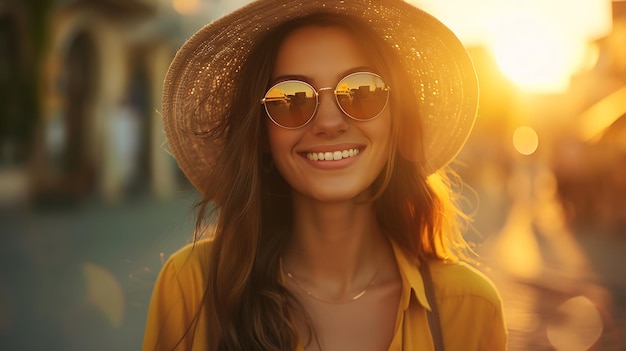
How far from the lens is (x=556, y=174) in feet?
63.6

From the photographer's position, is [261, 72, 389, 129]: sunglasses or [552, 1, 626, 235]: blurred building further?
[552, 1, 626, 235]: blurred building

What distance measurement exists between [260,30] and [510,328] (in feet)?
16.8

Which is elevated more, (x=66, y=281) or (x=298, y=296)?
(x=298, y=296)

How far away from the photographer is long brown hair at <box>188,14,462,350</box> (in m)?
2.54

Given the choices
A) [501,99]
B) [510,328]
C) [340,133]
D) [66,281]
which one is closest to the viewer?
[340,133]

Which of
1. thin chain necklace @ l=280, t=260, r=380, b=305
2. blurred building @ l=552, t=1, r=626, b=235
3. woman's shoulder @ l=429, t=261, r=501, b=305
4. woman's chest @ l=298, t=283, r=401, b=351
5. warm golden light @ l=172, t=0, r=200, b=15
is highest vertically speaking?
warm golden light @ l=172, t=0, r=200, b=15

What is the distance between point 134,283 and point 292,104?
6903 mm

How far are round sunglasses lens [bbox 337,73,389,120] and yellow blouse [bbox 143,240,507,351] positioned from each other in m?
0.56

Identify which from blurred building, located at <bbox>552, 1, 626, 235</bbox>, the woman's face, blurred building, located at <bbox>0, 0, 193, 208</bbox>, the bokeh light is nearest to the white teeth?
the woman's face

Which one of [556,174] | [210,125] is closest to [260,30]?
[210,125]

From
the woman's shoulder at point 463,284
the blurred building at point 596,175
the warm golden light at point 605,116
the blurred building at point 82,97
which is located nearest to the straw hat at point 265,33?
the woman's shoulder at point 463,284

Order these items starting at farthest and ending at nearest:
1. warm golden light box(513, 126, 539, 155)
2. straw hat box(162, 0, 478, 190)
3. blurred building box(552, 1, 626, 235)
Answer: warm golden light box(513, 126, 539, 155) < blurred building box(552, 1, 626, 235) < straw hat box(162, 0, 478, 190)

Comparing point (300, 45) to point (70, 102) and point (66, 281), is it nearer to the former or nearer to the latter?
point (66, 281)

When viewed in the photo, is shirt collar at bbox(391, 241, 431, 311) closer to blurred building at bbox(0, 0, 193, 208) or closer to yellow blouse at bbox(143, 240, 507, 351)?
yellow blouse at bbox(143, 240, 507, 351)
